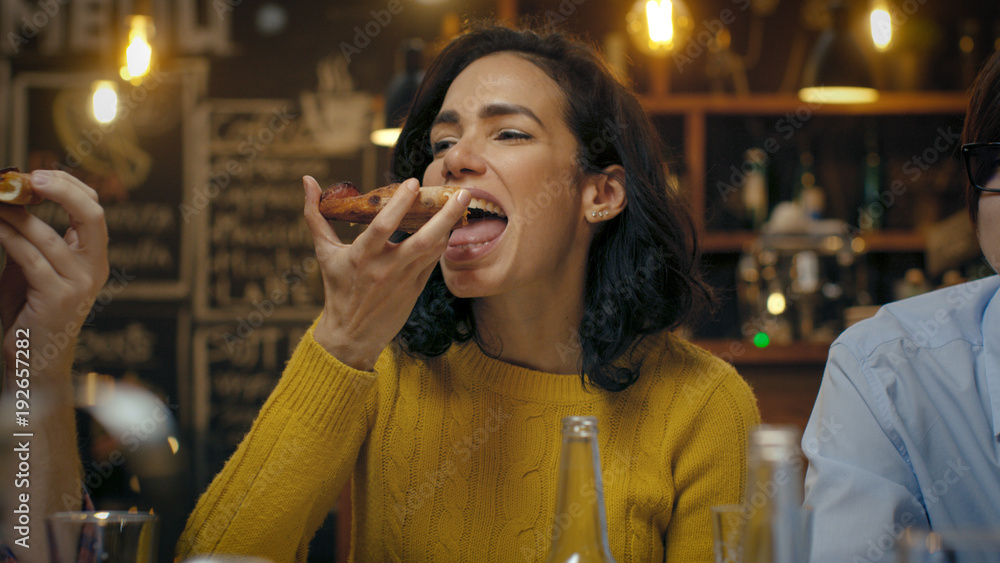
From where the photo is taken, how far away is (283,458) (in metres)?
1.12

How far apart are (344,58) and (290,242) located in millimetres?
895

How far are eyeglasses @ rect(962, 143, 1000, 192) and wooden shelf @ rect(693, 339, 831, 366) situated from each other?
225 centimetres

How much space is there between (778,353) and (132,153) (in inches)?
117

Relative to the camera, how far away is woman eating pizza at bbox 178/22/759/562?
113 cm

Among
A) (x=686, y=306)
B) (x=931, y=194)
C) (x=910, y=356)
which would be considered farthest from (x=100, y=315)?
(x=931, y=194)

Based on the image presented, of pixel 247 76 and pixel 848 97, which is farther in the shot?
pixel 247 76

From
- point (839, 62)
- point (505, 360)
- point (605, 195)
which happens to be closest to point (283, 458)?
point (505, 360)

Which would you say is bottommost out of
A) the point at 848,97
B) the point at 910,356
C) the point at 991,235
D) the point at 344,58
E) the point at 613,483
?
the point at 613,483

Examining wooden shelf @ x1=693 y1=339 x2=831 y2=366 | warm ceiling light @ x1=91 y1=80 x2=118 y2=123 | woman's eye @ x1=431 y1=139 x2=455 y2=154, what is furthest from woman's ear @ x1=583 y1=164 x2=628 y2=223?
warm ceiling light @ x1=91 y1=80 x2=118 y2=123

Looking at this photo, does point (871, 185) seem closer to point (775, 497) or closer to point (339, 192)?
point (339, 192)

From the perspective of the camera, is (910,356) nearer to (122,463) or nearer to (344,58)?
(122,463)

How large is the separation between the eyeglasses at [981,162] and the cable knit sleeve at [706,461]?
54 cm

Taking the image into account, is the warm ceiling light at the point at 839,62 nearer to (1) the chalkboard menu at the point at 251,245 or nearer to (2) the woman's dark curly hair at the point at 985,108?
(1) the chalkboard menu at the point at 251,245

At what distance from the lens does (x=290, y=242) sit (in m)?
3.62
